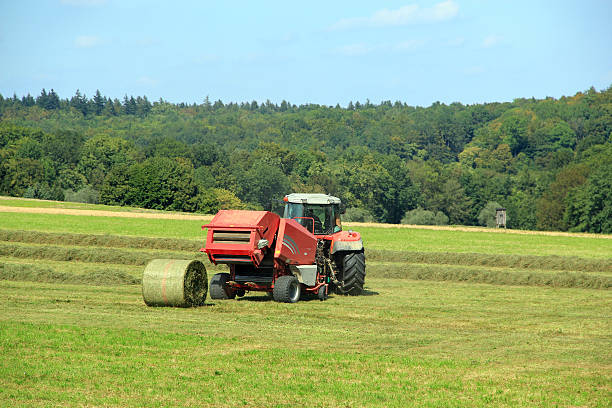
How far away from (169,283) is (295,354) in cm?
507

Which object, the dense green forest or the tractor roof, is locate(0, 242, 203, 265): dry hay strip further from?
the dense green forest

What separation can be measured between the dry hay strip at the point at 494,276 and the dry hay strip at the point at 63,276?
9034mm

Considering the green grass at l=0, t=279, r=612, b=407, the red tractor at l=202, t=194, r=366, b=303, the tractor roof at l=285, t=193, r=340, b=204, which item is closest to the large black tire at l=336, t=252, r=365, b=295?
the red tractor at l=202, t=194, r=366, b=303

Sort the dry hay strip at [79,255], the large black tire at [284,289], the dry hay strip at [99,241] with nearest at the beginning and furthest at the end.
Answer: the large black tire at [284,289], the dry hay strip at [79,255], the dry hay strip at [99,241]

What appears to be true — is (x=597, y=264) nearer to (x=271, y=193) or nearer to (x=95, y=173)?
(x=271, y=193)

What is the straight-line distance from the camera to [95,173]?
10912 cm

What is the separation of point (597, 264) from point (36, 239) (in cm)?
2418

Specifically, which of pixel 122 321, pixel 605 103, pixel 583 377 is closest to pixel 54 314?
pixel 122 321

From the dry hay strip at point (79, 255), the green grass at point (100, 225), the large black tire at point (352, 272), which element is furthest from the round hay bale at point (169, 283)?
the green grass at point (100, 225)

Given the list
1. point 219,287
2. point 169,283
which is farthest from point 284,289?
point 169,283

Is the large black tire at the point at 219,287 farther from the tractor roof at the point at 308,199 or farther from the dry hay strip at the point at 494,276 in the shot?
the dry hay strip at the point at 494,276

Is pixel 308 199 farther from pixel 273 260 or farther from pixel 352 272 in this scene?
pixel 273 260

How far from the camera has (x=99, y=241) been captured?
36.6 m

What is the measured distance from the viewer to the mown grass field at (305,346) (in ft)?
32.0
